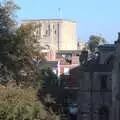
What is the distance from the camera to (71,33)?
563 feet

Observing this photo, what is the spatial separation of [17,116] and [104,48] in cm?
4431

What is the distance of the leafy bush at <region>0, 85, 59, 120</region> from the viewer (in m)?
36.0

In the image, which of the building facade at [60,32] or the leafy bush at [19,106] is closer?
the leafy bush at [19,106]

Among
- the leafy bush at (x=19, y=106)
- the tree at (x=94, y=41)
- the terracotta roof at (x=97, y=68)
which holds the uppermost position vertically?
the tree at (x=94, y=41)

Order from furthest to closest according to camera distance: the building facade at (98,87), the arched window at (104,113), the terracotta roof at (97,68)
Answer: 1. the terracotta roof at (97,68)
2. the building facade at (98,87)
3. the arched window at (104,113)

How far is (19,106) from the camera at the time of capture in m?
36.3

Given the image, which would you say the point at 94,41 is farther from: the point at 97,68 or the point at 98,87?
the point at 98,87

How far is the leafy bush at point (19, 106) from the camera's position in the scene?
35969 millimetres

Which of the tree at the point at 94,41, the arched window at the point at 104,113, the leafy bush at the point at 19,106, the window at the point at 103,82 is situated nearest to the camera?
the leafy bush at the point at 19,106

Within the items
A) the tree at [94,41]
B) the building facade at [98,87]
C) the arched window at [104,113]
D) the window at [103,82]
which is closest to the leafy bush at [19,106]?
the building facade at [98,87]

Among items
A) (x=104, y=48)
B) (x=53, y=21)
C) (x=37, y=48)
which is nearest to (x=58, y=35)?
(x=53, y=21)

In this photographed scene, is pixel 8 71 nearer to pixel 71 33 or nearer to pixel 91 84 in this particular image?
pixel 91 84

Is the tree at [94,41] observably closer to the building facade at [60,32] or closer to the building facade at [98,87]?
the building facade at [60,32]

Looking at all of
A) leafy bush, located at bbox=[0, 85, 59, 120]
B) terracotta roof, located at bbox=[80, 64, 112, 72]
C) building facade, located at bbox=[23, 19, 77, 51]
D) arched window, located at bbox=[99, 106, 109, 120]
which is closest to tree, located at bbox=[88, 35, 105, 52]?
building facade, located at bbox=[23, 19, 77, 51]
